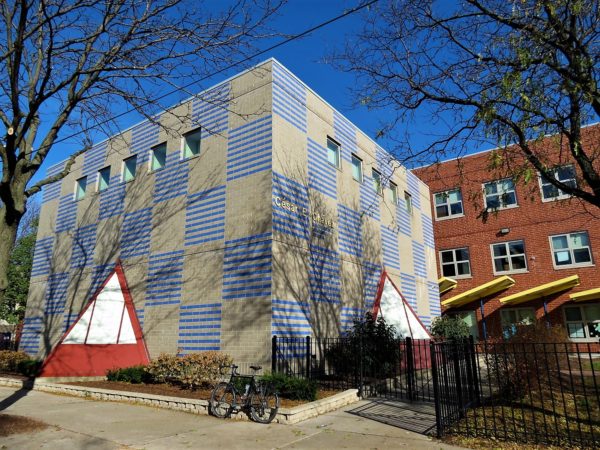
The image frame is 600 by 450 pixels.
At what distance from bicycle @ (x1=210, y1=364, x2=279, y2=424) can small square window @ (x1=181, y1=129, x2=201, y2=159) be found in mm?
8863

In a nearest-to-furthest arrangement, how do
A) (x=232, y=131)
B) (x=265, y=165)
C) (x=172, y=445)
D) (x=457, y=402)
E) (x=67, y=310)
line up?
(x=172, y=445)
(x=457, y=402)
(x=265, y=165)
(x=232, y=131)
(x=67, y=310)

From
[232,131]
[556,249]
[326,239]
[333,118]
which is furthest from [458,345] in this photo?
[556,249]

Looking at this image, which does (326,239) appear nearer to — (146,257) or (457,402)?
(146,257)

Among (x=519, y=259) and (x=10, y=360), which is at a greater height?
(x=519, y=259)

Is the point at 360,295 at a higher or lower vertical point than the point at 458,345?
higher

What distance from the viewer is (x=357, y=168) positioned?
17797 millimetres

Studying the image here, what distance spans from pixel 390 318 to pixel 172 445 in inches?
445

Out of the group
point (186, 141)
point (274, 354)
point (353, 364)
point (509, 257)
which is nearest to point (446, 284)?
point (509, 257)

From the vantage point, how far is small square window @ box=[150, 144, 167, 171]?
1633 cm

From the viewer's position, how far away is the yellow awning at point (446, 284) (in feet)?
79.8

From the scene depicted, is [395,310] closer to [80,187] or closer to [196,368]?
[196,368]

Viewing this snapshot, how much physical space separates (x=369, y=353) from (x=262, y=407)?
4.43 meters

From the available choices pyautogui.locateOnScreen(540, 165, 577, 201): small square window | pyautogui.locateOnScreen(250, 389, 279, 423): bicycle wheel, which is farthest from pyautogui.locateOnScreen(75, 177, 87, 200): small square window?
pyautogui.locateOnScreen(540, 165, 577, 201): small square window

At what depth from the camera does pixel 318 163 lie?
590 inches
